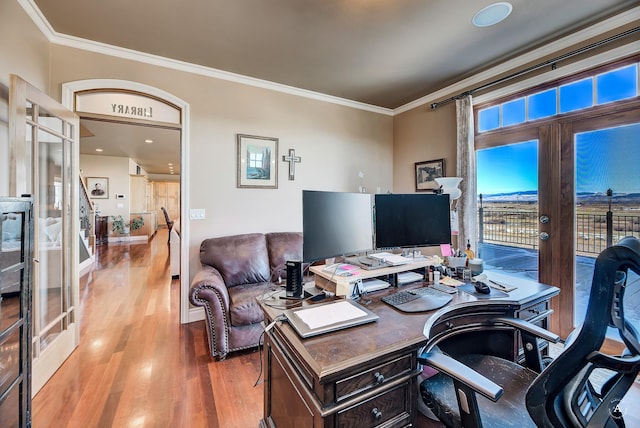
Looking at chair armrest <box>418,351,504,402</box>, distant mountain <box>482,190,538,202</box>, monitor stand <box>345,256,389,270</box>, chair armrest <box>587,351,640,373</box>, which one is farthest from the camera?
→ distant mountain <box>482,190,538,202</box>

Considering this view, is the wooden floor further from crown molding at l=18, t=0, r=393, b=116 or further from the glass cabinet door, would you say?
crown molding at l=18, t=0, r=393, b=116

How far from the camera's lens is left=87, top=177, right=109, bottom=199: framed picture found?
7731mm

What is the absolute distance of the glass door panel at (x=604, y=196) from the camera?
2145mm

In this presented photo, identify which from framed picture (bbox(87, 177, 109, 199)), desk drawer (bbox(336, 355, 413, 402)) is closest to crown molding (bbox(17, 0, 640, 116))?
desk drawer (bbox(336, 355, 413, 402))

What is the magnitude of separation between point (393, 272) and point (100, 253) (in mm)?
7945

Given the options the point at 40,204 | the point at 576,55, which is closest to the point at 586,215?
the point at 576,55

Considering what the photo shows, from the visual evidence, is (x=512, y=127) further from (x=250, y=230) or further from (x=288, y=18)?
(x=250, y=230)

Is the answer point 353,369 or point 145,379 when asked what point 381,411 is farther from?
point 145,379

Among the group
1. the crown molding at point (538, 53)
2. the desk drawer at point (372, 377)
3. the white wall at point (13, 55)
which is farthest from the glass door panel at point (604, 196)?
the white wall at point (13, 55)

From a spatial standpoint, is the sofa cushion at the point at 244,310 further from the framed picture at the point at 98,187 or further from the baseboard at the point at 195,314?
the framed picture at the point at 98,187

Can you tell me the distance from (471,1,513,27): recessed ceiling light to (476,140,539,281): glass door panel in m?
1.25

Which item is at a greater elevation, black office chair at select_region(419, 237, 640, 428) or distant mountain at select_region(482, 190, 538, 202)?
distant mountain at select_region(482, 190, 538, 202)

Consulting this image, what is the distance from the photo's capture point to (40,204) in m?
2.05

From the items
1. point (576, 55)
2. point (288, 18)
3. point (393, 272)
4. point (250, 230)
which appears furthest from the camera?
point (250, 230)
